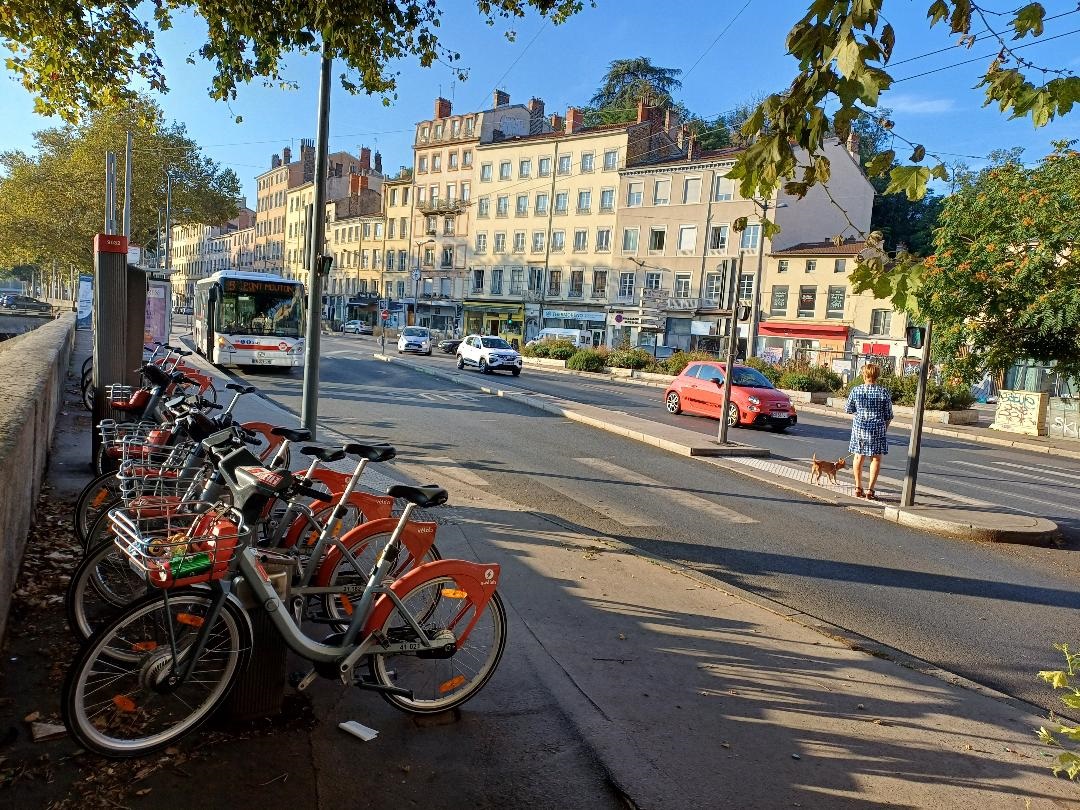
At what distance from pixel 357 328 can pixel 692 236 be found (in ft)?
125

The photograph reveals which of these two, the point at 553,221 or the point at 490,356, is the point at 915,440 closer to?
the point at 490,356

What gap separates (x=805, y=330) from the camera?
46.5m

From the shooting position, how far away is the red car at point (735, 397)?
18.7 metres

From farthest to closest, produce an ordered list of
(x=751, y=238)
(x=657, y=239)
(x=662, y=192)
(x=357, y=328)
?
(x=357, y=328) → (x=657, y=239) → (x=662, y=192) → (x=751, y=238)

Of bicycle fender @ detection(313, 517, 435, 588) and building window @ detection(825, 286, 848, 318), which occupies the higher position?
building window @ detection(825, 286, 848, 318)

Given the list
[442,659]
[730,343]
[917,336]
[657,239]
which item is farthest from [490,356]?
[442,659]

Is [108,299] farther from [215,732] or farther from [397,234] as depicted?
[397,234]

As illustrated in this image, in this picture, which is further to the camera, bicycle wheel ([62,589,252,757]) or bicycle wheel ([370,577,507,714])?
bicycle wheel ([370,577,507,714])

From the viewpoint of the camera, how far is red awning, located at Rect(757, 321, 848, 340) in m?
45.1

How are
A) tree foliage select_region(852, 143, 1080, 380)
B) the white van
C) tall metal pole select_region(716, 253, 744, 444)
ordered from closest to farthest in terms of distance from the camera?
1. tall metal pole select_region(716, 253, 744, 444)
2. tree foliage select_region(852, 143, 1080, 380)
3. the white van

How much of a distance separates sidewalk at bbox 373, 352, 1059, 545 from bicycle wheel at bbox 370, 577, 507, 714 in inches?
296

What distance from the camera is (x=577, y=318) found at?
194ft

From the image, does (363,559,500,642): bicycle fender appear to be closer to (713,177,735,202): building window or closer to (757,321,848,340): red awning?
(757,321,848,340): red awning

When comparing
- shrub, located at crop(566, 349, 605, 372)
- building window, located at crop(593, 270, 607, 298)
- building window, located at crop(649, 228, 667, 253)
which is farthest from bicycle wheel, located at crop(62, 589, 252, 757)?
building window, located at crop(593, 270, 607, 298)
